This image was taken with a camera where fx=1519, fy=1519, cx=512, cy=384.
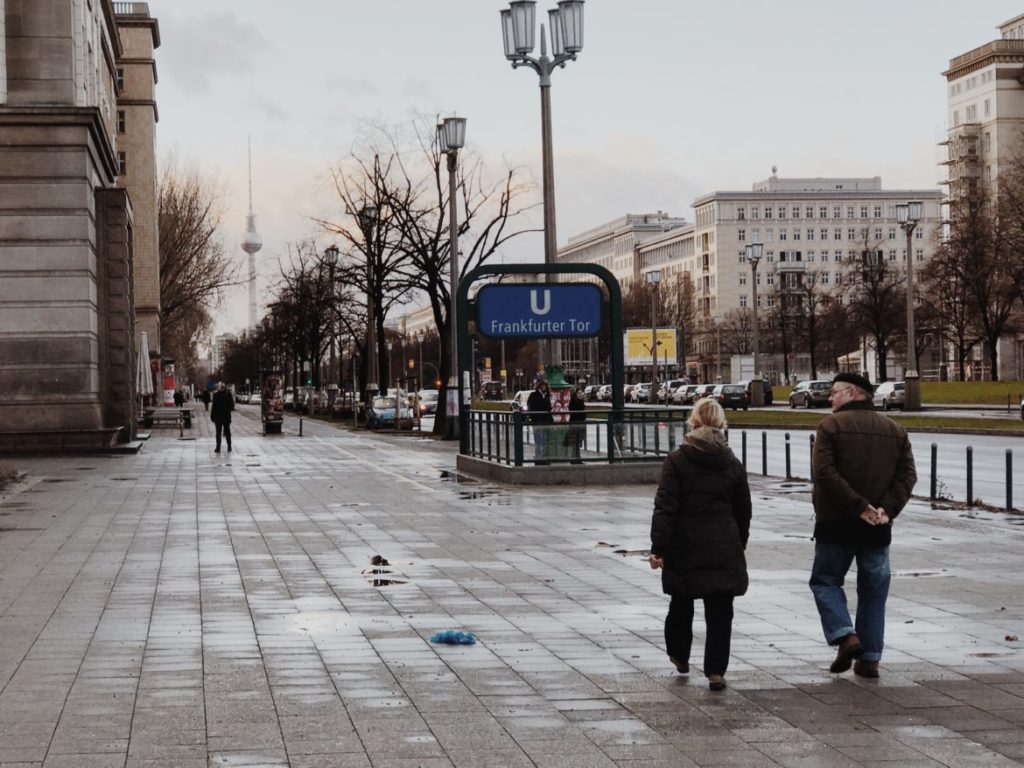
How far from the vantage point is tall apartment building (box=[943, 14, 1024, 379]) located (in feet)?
441

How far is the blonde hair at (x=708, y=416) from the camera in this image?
810cm

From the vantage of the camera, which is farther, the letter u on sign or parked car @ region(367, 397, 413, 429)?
parked car @ region(367, 397, 413, 429)

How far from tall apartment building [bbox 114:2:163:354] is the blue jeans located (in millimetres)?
69409

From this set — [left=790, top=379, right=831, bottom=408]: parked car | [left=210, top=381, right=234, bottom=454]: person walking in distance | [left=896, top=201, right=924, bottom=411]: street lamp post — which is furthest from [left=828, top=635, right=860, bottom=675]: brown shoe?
[left=790, top=379, right=831, bottom=408]: parked car

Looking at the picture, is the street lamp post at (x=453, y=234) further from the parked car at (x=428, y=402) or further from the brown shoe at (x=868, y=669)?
the parked car at (x=428, y=402)

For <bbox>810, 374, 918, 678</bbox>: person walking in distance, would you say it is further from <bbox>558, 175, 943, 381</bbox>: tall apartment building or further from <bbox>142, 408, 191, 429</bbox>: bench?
<bbox>558, 175, 943, 381</bbox>: tall apartment building

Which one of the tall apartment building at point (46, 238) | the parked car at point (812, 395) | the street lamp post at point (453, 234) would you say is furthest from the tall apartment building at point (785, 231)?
the tall apartment building at point (46, 238)

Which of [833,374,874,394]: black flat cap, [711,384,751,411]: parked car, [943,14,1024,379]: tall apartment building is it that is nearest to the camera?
[833,374,874,394]: black flat cap

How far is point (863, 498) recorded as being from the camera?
8.09 meters

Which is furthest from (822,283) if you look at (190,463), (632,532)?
(632,532)

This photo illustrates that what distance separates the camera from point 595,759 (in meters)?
6.35

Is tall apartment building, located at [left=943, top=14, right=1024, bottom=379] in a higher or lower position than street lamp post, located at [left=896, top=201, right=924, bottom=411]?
higher

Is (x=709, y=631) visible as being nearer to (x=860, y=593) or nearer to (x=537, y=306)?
(x=860, y=593)

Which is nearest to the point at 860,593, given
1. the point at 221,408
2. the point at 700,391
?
the point at 221,408
